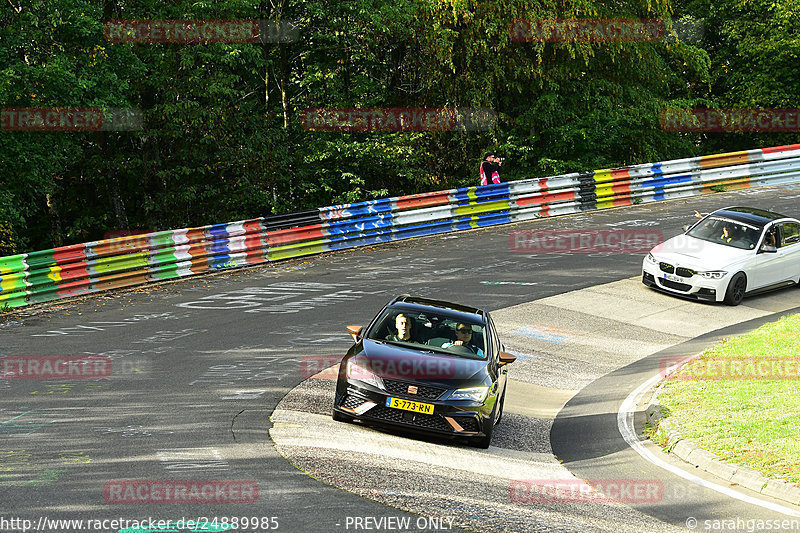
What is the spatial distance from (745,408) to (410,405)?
15.0ft

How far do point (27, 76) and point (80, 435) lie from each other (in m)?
11.6

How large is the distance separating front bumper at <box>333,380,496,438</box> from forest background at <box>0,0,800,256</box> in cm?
1344

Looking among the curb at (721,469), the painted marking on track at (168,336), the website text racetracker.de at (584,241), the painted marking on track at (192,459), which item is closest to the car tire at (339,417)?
the painted marking on track at (192,459)

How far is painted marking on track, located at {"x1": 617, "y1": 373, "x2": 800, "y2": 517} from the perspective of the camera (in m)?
8.83

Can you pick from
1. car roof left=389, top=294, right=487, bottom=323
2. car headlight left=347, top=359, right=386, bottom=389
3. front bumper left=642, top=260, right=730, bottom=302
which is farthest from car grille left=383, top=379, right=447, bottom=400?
front bumper left=642, top=260, right=730, bottom=302

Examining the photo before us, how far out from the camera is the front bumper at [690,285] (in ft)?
59.9

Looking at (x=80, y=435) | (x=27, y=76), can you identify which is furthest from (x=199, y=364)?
(x=27, y=76)

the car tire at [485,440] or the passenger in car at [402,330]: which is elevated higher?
the passenger in car at [402,330]

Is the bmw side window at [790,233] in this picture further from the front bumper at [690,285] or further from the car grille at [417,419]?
the car grille at [417,419]

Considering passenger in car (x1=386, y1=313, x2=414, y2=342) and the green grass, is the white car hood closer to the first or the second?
the green grass

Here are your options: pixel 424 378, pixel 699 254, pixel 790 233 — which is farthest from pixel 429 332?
pixel 790 233

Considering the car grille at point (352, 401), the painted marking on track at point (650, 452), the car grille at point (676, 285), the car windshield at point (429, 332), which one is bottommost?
the painted marking on track at point (650, 452)

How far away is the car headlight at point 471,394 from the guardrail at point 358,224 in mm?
10358

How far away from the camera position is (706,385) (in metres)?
12.9
